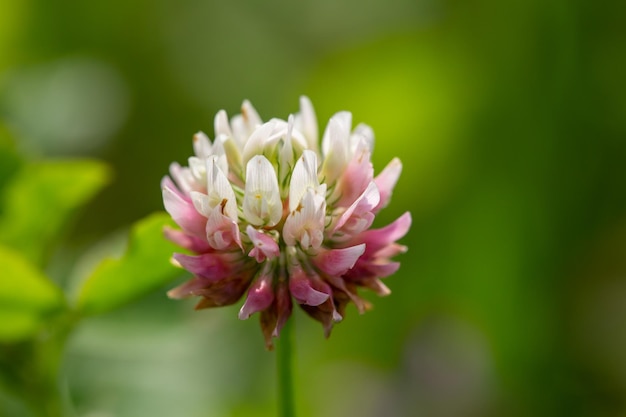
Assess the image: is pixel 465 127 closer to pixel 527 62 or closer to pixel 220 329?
pixel 527 62

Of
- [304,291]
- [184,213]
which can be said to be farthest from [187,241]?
[304,291]

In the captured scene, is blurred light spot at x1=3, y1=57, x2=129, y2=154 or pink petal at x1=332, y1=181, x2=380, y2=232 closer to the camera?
pink petal at x1=332, y1=181, x2=380, y2=232

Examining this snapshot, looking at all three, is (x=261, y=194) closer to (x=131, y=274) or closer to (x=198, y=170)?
(x=198, y=170)

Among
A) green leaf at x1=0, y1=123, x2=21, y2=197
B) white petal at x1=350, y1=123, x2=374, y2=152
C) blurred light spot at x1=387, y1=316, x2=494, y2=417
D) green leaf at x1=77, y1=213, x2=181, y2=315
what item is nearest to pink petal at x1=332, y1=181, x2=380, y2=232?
white petal at x1=350, y1=123, x2=374, y2=152

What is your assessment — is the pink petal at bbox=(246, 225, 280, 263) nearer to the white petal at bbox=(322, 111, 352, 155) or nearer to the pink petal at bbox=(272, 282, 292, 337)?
the pink petal at bbox=(272, 282, 292, 337)

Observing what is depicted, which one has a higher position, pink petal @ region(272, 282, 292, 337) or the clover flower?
the clover flower

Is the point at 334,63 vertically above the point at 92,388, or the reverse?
the point at 334,63

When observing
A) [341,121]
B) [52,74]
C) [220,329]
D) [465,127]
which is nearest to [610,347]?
[465,127]
